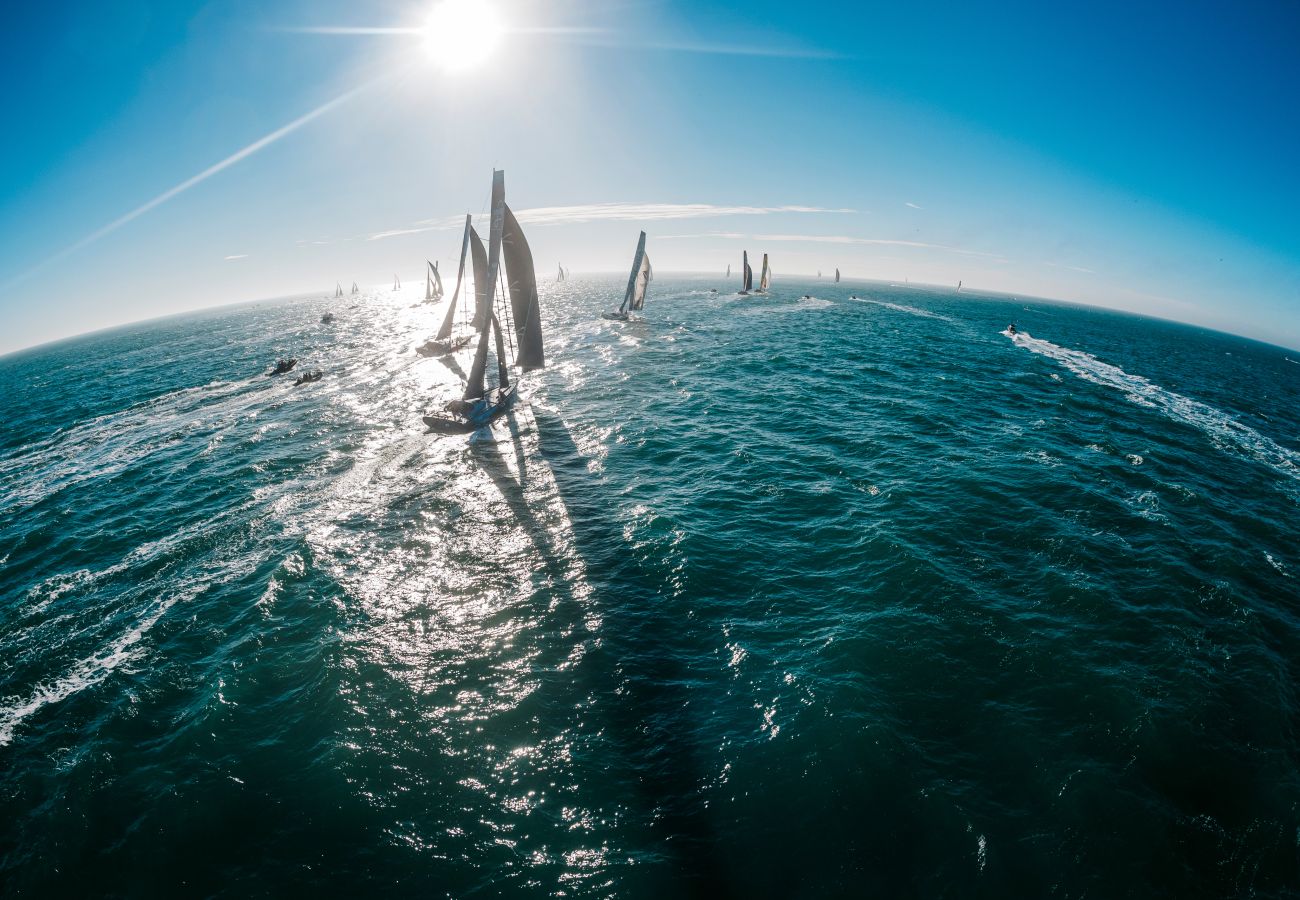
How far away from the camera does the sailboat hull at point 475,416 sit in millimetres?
32312

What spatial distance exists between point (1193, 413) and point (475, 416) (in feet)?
203

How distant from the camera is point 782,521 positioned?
Answer: 21.3 m

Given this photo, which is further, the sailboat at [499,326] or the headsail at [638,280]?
the headsail at [638,280]

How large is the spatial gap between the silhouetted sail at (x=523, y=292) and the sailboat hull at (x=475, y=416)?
18.5 feet

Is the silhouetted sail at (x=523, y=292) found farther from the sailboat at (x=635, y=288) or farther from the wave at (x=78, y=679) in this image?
the sailboat at (x=635, y=288)

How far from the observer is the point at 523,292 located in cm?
3828

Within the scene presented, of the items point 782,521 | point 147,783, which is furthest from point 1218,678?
point 147,783

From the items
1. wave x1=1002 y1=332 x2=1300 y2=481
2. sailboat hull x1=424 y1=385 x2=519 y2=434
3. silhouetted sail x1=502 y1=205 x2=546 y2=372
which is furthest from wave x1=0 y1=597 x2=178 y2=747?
wave x1=1002 y1=332 x2=1300 y2=481

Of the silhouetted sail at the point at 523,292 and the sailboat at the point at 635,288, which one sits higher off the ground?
the sailboat at the point at 635,288

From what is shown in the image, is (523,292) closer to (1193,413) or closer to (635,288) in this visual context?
(635,288)

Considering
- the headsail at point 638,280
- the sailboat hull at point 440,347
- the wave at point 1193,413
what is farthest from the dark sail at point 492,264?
the wave at point 1193,413

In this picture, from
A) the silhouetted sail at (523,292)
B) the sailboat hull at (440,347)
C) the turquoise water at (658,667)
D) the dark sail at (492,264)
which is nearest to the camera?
the turquoise water at (658,667)

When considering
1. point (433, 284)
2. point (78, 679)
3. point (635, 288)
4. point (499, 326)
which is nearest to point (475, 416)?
point (499, 326)

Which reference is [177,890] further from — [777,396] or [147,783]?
[777,396]
